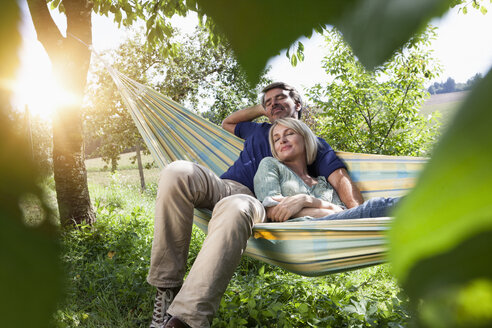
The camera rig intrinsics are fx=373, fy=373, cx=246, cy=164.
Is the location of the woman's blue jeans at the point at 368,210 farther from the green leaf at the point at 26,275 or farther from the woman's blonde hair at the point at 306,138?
the green leaf at the point at 26,275

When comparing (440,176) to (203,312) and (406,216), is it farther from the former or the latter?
(203,312)

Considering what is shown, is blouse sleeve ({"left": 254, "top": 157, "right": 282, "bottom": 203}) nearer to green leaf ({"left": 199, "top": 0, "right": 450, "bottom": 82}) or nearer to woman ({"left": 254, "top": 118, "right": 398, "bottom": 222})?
woman ({"left": 254, "top": 118, "right": 398, "bottom": 222})

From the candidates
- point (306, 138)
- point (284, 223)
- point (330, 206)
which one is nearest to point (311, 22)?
point (284, 223)

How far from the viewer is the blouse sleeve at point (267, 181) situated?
1.99 m

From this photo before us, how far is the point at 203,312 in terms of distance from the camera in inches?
52.2

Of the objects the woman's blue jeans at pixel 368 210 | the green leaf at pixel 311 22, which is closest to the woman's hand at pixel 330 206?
the woman's blue jeans at pixel 368 210

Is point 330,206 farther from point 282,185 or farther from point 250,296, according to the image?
point 250,296

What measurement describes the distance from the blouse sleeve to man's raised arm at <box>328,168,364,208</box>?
0.34 meters

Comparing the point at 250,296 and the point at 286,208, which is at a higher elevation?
the point at 286,208

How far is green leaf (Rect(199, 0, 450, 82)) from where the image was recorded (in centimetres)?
12

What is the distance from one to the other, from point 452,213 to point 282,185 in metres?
2.00

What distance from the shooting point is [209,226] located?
5.02 feet

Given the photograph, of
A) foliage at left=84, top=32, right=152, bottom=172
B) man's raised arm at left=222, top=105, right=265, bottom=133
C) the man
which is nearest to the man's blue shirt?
the man

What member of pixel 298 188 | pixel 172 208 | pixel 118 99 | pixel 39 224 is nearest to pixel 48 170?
pixel 39 224
